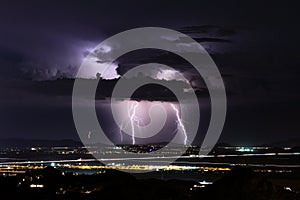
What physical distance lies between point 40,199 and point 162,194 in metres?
11.3

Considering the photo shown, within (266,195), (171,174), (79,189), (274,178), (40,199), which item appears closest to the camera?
(266,195)

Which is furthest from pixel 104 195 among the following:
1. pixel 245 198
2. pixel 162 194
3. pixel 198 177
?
pixel 198 177

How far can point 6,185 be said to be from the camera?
5691 cm

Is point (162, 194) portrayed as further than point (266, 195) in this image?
Yes

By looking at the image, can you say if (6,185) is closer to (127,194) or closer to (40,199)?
(40,199)

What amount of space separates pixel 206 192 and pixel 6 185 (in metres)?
21.9

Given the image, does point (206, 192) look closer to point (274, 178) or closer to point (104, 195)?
point (104, 195)

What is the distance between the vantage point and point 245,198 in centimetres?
4656

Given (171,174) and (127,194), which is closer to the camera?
(127,194)

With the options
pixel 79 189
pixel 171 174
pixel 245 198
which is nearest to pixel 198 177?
pixel 171 174

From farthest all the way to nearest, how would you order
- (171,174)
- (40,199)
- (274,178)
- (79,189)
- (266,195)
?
(171,174), (274,178), (79,189), (40,199), (266,195)

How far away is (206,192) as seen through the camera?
1933 inches

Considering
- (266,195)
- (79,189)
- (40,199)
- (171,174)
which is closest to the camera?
(266,195)

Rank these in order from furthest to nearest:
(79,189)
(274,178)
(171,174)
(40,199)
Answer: (171,174)
(274,178)
(79,189)
(40,199)
